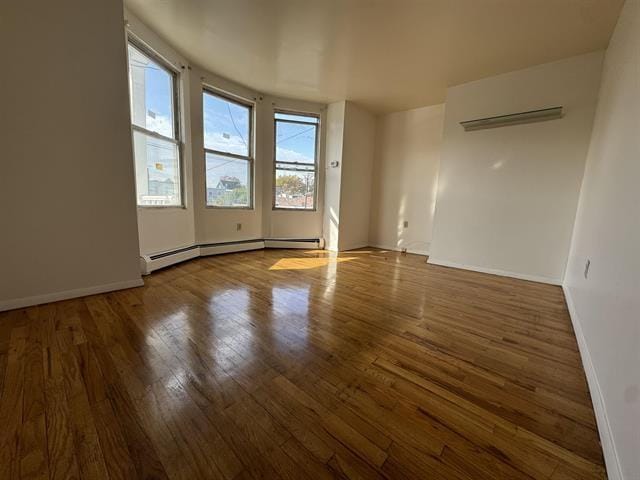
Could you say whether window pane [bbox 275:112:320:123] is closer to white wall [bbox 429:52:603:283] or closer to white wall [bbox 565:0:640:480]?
white wall [bbox 429:52:603:283]

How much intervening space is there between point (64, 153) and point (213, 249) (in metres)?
2.21

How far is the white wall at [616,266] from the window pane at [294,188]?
12.3 ft

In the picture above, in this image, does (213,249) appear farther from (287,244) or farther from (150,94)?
(150,94)

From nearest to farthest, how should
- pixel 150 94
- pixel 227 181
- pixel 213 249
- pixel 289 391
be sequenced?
pixel 289 391
pixel 150 94
pixel 213 249
pixel 227 181

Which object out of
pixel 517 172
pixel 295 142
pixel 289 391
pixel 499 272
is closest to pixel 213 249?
pixel 295 142

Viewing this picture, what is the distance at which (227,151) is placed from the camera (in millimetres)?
4168

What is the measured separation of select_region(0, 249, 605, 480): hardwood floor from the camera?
893mm

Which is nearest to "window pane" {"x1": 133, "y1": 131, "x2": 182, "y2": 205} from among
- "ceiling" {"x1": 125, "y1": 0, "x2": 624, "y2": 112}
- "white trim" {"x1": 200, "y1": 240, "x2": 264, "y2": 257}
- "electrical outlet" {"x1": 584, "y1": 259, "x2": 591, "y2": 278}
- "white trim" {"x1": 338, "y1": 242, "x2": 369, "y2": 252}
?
"white trim" {"x1": 200, "y1": 240, "x2": 264, "y2": 257}

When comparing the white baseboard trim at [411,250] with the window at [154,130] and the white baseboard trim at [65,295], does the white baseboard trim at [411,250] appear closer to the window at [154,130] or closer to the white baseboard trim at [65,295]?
the window at [154,130]

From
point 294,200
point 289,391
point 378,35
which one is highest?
point 378,35

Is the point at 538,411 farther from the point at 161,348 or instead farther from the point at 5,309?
the point at 5,309

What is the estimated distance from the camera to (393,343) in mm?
1679

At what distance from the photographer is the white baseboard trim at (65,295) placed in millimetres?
1948

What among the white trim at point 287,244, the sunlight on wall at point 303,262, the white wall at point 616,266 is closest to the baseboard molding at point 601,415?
the white wall at point 616,266
